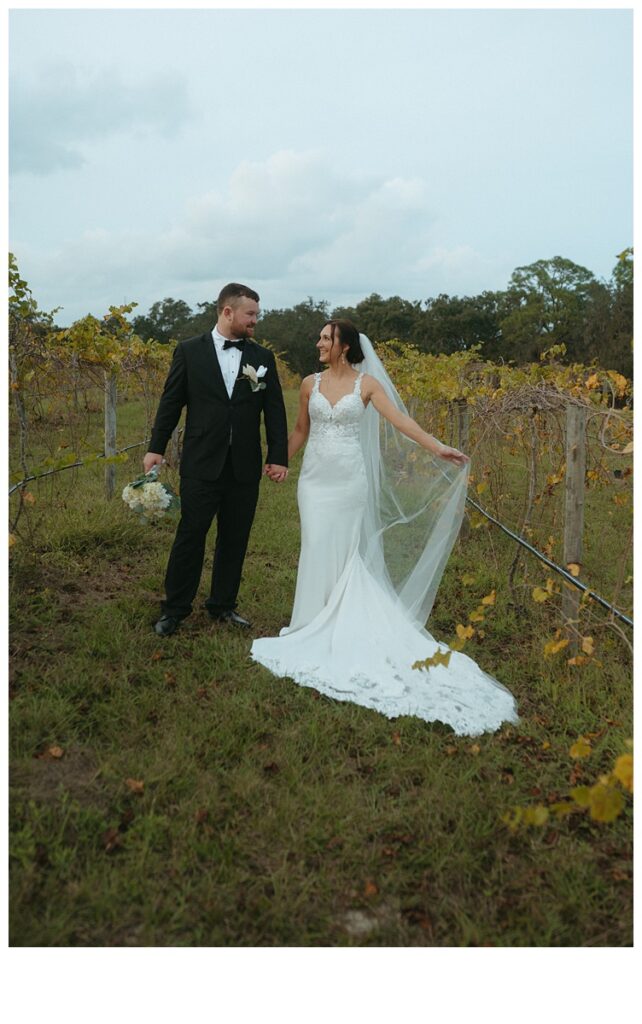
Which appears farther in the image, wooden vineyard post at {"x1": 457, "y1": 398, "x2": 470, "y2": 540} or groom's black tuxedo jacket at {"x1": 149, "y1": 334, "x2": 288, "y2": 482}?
wooden vineyard post at {"x1": 457, "y1": 398, "x2": 470, "y2": 540}

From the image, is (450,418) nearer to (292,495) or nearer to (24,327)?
(292,495)

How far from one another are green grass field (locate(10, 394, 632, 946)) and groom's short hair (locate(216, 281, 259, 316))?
6.38 ft

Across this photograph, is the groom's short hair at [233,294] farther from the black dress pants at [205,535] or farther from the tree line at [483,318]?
the tree line at [483,318]

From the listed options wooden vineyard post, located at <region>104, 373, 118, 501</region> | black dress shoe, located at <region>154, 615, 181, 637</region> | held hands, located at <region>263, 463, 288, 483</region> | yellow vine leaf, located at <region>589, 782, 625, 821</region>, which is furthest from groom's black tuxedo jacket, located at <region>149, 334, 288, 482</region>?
wooden vineyard post, located at <region>104, 373, 118, 501</region>

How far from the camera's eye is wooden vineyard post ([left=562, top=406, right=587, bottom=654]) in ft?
13.2

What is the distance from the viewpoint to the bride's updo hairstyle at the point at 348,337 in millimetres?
4168

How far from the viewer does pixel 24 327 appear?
5289 millimetres

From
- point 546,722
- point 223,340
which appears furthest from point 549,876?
point 223,340

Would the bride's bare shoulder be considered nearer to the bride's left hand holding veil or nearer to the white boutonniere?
the bride's left hand holding veil

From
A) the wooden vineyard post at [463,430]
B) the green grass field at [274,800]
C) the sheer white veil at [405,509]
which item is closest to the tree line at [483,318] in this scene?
the wooden vineyard post at [463,430]

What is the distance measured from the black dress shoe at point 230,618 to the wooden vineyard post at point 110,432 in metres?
3.52

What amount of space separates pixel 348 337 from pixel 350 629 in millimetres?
1702

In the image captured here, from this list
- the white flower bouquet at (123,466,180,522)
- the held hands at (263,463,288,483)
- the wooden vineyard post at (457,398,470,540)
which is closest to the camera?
the white flower bouquet at (123,466,180,522)

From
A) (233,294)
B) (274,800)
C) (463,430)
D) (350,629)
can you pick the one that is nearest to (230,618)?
(350,629)
